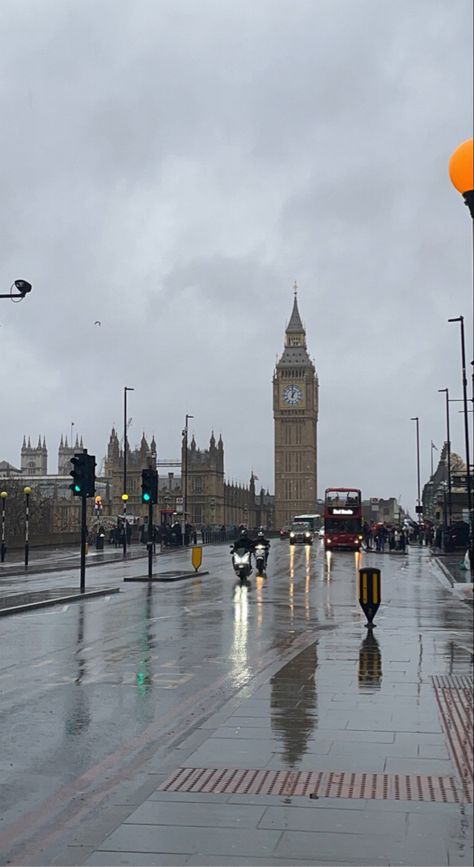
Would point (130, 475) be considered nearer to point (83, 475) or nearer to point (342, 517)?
point (342, 517)

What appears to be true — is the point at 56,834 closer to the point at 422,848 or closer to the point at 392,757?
the point at 422,848

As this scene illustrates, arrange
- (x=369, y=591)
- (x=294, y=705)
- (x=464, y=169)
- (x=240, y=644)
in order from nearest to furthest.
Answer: (x=464, y=169) → (x=294, y=705) → (x=240, y=644) → (x=369, y=591)

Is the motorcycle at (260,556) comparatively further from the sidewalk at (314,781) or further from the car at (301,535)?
the car at (301,535)

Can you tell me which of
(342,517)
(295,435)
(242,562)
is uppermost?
(295,435)

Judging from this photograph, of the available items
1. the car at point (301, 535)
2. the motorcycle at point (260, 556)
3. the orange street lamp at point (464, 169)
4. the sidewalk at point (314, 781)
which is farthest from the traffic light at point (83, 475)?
the car at point (301, 535)

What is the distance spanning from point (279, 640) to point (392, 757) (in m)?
7.98

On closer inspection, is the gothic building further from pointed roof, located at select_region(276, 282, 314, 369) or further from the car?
the car

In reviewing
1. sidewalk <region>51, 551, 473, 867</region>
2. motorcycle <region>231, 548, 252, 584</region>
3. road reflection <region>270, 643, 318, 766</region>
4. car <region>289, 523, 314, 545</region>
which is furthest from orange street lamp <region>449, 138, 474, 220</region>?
car <region>289, 523, 314, 545</region>

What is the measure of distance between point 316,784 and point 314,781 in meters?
0.08

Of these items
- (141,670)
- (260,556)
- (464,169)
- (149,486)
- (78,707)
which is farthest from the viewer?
(260,556)

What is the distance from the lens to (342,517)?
5869 cm

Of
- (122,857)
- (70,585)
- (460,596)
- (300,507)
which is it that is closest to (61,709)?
(122,857)

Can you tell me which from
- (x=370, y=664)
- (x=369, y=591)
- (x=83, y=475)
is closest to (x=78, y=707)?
(x=370, y=664)

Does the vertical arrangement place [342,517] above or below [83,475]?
below
